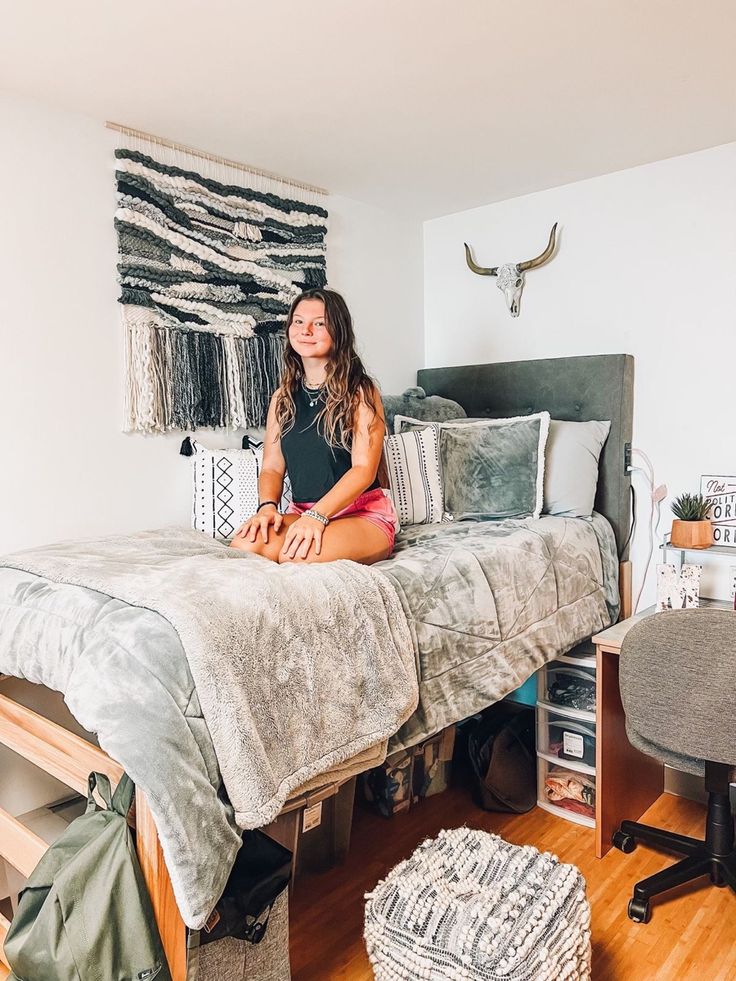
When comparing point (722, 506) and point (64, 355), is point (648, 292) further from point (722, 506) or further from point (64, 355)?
point (64, 355)

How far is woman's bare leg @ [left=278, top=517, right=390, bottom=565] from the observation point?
6.57ft

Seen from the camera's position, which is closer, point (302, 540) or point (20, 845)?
point (20, 845)

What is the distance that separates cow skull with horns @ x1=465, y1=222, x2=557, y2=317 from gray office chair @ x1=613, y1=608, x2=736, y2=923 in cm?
176

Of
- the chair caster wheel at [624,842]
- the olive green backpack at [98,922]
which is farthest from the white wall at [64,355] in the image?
the chair caster wheel at [624,842]

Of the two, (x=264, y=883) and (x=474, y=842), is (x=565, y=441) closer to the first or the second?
(x=474, y=842)

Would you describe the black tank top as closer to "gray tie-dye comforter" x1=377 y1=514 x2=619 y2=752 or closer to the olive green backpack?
"gray tie-dye comforter" x1=377 y1=514 x2=619 y2=752

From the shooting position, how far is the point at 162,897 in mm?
1321

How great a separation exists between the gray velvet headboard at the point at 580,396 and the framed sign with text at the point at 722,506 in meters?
0.31

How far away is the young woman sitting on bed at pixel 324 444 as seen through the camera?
2131 millimetres

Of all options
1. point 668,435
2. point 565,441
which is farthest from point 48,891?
point 668,435

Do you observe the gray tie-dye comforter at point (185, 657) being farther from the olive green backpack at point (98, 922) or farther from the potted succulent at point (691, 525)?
Result: the potted succulent at point (691, 525)

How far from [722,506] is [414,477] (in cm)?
111

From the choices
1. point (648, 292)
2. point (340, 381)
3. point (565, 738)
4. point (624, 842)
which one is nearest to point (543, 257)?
point (648, 292)

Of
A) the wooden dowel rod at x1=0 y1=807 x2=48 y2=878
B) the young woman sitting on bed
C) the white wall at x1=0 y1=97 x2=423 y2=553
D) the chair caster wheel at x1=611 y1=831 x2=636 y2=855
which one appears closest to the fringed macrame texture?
→ the white wall at x1=0 y1=97 x2=423 y2=553
